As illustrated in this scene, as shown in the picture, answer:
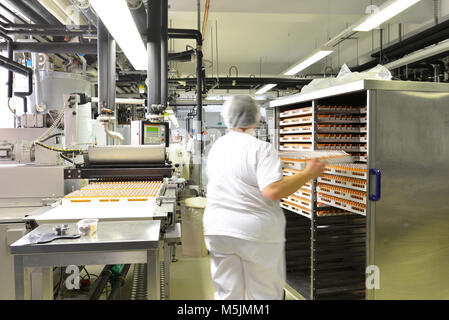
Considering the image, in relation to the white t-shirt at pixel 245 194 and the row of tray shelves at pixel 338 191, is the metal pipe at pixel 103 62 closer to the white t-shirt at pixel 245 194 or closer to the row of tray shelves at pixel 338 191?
the row of tray shelves at pixel 338 191

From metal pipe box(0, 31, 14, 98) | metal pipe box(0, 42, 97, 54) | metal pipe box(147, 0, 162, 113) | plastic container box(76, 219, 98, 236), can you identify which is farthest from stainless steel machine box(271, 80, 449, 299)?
metal pipe box(0, 31, 14, 98)

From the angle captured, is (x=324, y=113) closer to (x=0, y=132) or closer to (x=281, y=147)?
(x=281, y=147)

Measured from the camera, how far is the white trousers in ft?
5.38

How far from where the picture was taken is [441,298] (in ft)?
7.54

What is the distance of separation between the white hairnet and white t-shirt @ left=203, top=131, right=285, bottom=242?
0.06m

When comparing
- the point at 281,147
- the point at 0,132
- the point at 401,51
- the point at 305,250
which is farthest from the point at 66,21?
the point at 401,51

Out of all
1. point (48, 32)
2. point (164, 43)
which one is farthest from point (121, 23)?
point (48, 32)

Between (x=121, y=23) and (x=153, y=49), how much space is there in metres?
1.72

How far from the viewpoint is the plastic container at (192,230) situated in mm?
4016

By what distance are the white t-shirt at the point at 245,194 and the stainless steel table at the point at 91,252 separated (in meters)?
0.32

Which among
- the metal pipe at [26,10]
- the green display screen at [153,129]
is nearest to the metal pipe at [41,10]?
the metal pipe at [26,10]

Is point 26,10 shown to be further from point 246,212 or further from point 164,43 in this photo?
point 246,212

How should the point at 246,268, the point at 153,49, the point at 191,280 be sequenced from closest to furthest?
the point at 246,268 → the point at 191,280 → the point at 153,49

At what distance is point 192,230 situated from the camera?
4039mm
